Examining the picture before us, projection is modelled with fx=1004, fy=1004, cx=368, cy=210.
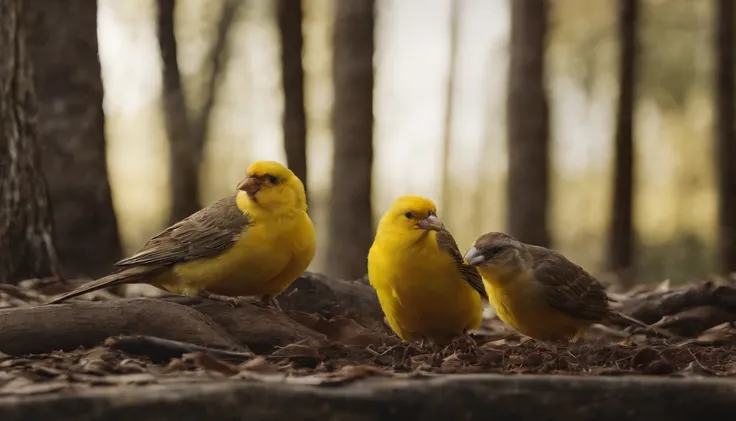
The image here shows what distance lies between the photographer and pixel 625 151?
12164 millimetres

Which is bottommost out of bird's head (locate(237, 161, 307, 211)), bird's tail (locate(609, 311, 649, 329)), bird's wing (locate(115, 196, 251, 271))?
bird's tail (locate(609, 311, 649, 329))

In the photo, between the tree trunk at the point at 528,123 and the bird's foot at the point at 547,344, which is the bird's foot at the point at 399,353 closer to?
the bird's foot at the point at 547,344

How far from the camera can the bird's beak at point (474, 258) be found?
214 inches

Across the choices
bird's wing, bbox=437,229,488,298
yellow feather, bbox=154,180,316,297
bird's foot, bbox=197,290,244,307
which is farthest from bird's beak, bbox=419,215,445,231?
bird's foot, bbox=197,290,244,307

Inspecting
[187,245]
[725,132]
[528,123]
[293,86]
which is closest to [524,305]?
[187,245]

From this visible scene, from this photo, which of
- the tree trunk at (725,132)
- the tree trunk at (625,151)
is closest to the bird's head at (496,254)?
the tree trunk at (625,151)

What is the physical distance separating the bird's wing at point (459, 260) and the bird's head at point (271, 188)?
788mm

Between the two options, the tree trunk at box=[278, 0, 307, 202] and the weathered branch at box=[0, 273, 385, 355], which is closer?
the weathered branch at box=[0, 273, 385, 355]

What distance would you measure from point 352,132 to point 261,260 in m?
4.28

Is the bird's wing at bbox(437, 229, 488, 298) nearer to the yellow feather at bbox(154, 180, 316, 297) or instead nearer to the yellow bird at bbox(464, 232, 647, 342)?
the yellow bird at bbox(464, 232, 647, 342)

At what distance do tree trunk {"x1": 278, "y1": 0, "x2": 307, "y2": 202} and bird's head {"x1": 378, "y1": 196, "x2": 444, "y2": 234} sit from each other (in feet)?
15.8

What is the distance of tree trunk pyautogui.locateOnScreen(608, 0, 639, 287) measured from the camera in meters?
12.1

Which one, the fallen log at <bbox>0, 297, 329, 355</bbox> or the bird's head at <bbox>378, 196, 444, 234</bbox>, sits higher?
the bird's head at <bbox>378, 196, 444, 234</bbox>

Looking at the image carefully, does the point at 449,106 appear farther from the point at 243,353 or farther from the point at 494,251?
the point at 243,353
